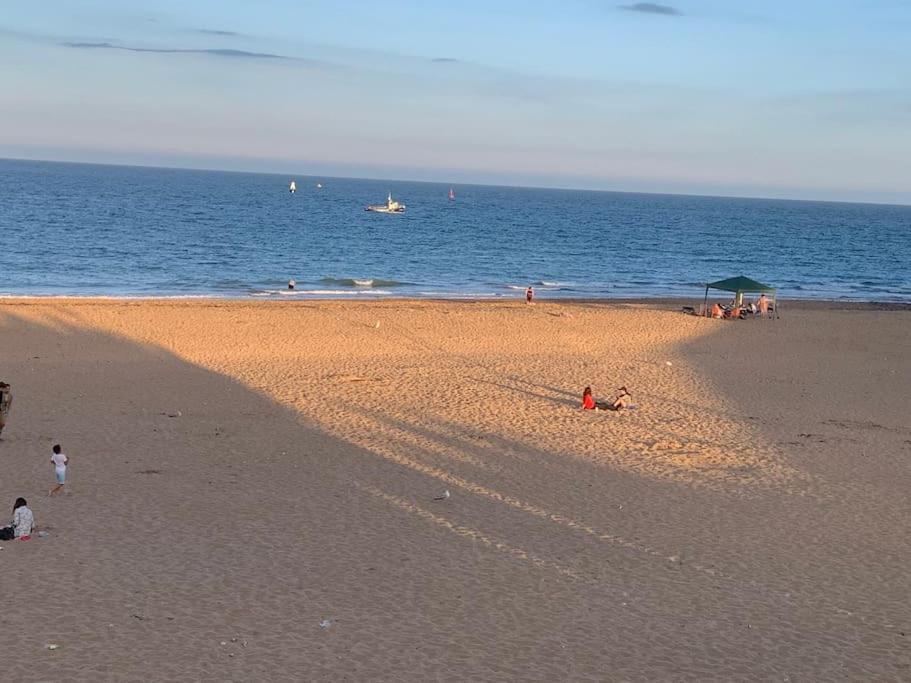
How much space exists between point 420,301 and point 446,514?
26.8m

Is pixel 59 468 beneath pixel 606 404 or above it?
above

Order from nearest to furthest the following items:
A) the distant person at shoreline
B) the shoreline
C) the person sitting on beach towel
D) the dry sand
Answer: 1. the dry sand
2. the distant person at shoreline
3. the person sitting on beach towel
4. the shoreline

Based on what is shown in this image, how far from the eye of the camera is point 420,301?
40188 millimetres

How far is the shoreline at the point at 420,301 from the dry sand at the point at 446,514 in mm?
9517

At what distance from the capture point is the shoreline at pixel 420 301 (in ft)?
120

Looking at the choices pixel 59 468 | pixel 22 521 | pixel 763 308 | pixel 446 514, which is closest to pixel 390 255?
pixel 763 308

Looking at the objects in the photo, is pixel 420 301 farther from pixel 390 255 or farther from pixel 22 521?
pixel 22 521

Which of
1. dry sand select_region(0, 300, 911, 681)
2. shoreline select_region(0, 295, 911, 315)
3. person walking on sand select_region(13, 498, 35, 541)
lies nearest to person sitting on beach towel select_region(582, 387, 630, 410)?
dry sand select_region(0, 300, 911, 681)

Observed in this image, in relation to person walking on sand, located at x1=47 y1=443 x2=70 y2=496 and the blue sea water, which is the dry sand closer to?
person walking on sand, located at x1=47 y1=443 x2=70 y2=496

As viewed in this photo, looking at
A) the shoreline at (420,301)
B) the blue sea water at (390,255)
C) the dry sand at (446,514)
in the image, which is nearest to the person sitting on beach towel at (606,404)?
the dry sand at (446,514)

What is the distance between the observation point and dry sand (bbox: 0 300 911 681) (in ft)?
31.0

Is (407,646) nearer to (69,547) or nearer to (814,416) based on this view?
(69,547)

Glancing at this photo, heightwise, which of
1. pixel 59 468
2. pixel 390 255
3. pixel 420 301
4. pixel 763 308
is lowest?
pixel 390 255

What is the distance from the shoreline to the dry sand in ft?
31.2
